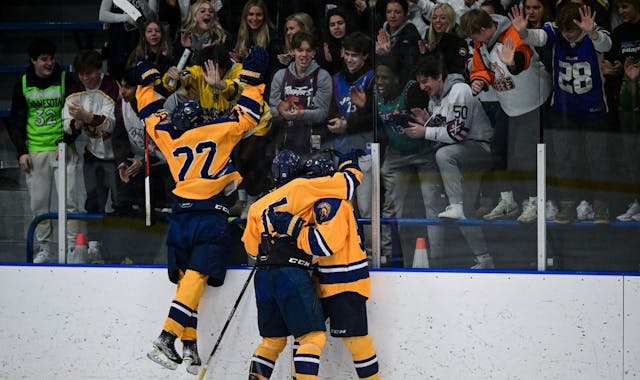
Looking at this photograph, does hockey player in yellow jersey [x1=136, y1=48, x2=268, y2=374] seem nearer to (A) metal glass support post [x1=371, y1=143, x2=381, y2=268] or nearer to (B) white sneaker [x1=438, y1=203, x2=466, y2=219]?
(A) metal glass support post [x1=371, y1=143, x2=381, y2=268]

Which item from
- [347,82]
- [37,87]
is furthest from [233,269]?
[37,87]

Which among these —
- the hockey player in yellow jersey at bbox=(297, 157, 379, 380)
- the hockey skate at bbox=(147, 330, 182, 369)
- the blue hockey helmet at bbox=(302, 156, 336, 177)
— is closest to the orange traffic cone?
the hockey player in yellow jersey at bbox=(297, 157, 379, 380)

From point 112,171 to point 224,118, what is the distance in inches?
27.3

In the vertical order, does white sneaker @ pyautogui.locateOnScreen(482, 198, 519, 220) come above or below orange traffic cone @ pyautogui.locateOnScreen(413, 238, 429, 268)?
above

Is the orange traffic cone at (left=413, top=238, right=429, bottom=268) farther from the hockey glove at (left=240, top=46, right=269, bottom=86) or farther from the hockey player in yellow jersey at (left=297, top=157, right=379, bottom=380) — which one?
the hockey glove at (left=240, top=46, right=269, bottom=86)

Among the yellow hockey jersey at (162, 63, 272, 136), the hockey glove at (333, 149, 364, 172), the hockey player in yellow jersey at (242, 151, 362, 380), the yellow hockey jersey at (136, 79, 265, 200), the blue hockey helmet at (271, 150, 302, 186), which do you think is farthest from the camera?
the yellow hockey jersey at (162, 63, 272, 136)

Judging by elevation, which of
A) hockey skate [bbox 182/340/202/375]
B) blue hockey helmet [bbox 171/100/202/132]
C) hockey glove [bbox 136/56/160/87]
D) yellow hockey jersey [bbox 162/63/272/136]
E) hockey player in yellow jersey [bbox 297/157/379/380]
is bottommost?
hockey skate [bbox 182/340/202/375]

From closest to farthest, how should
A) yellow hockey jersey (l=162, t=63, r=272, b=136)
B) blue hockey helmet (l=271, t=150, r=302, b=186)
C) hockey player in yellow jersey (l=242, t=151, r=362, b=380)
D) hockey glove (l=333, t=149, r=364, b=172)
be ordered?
hockey player in yellow jersey (l=242, t=151, r=362, b=380), blue hockey helmet (l=271, t=150, r=302, b=186), hockey glove (l=333, t=149, r=364, b=172), yellow hockey jersey (l=162, t=63, r=272, b=136)

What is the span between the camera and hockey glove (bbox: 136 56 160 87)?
16.8ft

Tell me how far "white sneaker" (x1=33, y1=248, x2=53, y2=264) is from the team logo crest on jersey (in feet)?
4.85

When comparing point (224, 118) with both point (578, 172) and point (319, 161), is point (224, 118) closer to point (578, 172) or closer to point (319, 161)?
point (319, 161)

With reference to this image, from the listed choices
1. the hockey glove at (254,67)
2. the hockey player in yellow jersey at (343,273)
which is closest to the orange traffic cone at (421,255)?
the hockey player in yellow jersey at (343,273)

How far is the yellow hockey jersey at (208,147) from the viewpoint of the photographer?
491 centimetres

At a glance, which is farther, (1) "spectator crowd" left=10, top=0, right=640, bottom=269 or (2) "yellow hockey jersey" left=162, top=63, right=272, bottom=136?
(2) "yellow hockey jersey" left=162, top=63, right=272, bottom=136
